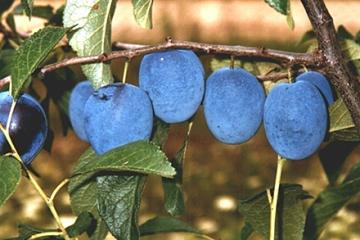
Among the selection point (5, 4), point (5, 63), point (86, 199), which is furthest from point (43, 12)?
point (86, 199)

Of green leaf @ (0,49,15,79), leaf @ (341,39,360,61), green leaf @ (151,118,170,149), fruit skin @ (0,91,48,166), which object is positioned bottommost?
green leaf @ (0,49,15,79)

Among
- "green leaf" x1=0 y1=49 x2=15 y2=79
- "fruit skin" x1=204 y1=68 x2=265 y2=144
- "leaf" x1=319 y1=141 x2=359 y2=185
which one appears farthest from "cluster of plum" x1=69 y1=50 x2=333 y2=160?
"green leaf" x1=0 y1=49 x2=15 y2=79

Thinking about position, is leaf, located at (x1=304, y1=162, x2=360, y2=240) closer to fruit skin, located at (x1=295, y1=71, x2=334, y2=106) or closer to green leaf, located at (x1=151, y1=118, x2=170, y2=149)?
fruit skin, located at (x1=295, y1=71, x2=334, y2=106)

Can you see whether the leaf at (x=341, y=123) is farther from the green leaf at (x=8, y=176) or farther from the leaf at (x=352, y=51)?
the green leaf at (x=8, y=176)

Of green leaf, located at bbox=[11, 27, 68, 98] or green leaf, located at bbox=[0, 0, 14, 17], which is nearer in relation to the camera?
green leaf, located at bbox=[11, 27, 68, 98]

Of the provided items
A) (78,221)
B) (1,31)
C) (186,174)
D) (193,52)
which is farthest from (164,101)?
(186,174)

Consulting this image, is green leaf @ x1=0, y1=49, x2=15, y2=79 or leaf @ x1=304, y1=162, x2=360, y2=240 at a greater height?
green leaf @ x1=0, y1=49, x2=15, y2=79
